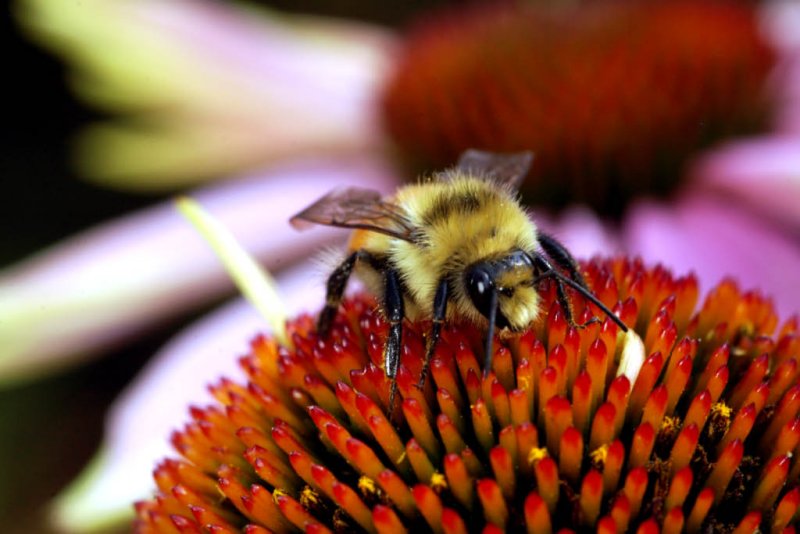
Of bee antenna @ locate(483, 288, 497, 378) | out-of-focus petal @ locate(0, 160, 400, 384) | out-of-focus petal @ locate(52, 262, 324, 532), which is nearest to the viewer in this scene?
bee antenna @ locate(483, 288, 497, 378)

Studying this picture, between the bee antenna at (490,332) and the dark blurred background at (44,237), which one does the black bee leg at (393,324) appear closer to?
the bee antenna at (490,332)

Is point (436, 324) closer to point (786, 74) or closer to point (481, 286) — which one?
point (481, 286)

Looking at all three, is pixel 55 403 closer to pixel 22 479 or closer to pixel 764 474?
pixel 22 479

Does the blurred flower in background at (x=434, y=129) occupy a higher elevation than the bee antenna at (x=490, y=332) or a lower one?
higher

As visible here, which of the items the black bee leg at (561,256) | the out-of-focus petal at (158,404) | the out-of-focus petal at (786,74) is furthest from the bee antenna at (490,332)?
the out-of-focus petal at (786,74)

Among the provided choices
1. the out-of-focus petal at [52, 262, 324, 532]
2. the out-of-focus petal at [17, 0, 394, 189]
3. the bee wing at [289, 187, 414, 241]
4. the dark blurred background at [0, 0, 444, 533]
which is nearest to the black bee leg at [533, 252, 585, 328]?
the bee wing at [289, 187, 414, 241]

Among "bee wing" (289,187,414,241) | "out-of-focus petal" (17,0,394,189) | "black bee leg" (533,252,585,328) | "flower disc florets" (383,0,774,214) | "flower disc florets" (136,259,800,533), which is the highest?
"out-of-focus petal" (17,0,394,189)

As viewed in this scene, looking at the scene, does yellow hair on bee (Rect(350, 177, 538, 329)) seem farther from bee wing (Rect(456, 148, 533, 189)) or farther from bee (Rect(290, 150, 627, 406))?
bee wing (Rect(456, 148, 533, 189))
